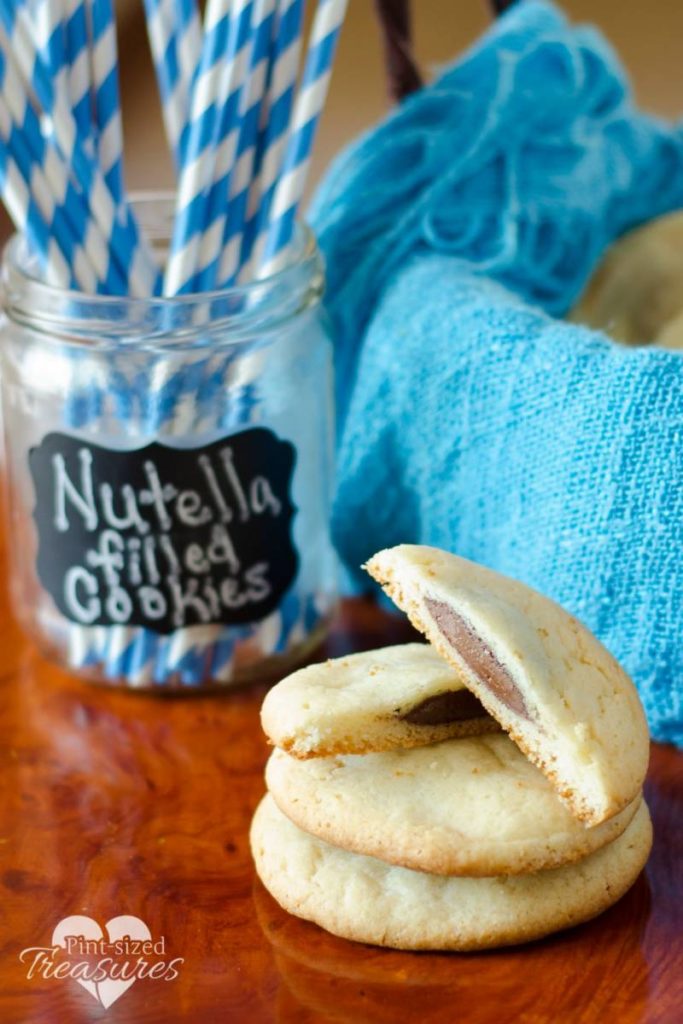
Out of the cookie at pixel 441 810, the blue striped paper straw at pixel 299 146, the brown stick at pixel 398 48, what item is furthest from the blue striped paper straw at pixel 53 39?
the cookie at pixel 441 810

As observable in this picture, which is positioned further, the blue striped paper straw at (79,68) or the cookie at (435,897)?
the blue striped paper straw at (79,68)

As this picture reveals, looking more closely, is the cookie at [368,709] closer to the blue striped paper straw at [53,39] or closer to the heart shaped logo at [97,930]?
the heart shaped logo at [97,930]

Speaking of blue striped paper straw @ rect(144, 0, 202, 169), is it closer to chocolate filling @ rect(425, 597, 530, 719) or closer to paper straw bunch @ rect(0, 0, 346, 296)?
paper straw bunch @ rect(0, 0, 346, 296)

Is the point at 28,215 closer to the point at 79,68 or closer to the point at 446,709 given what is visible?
the point at 79,68

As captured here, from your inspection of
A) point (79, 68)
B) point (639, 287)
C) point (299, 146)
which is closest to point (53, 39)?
point (79, 68)

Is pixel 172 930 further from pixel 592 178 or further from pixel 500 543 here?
pixel 592 178

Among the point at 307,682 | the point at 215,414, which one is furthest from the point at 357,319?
the point at 307,682
